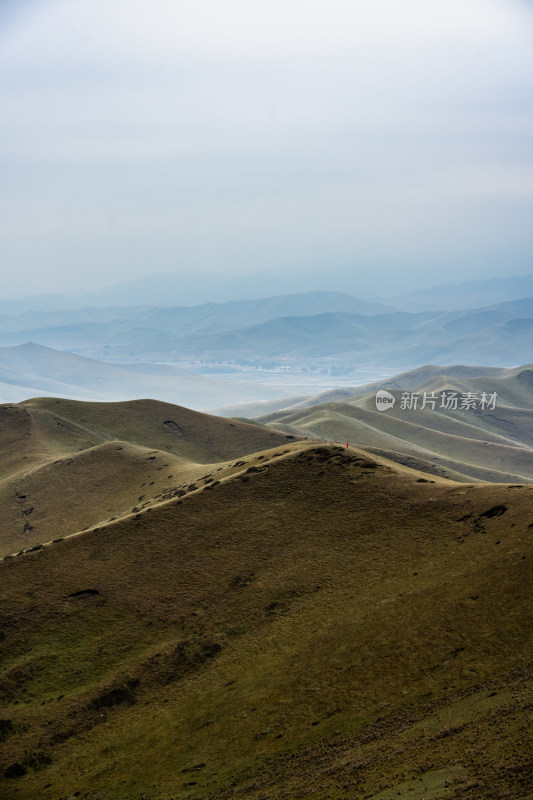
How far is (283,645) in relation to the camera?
50750 millimetres

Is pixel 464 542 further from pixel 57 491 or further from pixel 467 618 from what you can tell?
pixel 57 491

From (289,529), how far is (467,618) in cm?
2639

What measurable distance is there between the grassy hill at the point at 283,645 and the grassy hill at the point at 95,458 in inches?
894

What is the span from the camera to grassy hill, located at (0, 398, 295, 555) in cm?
10356

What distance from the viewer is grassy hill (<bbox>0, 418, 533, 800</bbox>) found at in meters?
35.4

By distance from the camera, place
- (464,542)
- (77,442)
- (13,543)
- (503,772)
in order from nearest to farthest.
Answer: (503,772)
(464,542)
(13,543)
(77,442)

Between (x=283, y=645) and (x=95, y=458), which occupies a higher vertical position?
(x=95, y=458)

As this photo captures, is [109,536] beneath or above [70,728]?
above

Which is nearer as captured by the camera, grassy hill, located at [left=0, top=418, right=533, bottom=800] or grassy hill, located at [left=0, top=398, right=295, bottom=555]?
grassy hill, located at [left=0, top=418, right=533, bottom=800]

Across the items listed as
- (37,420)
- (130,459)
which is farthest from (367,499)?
(37,420)

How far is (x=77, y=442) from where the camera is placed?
16300cm

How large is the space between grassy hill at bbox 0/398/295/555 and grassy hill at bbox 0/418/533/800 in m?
22.7

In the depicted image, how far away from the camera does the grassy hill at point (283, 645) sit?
3538cm

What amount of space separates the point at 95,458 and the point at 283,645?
3386 inches
